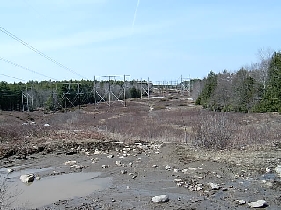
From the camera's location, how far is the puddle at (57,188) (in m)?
10.8

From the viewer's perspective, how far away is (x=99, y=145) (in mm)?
20047

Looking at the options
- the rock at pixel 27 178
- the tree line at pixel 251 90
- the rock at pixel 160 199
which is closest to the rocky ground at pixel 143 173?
the rock at pixel 160 199

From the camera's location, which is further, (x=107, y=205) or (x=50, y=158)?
(x=50, y=158)

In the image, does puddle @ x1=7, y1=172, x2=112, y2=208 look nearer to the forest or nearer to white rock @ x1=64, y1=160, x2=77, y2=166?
white rock @ x1=64, y1=160, x2=77, y2=166

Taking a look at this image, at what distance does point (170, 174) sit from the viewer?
41.5 ft

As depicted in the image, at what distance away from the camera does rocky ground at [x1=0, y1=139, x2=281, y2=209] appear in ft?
31.5

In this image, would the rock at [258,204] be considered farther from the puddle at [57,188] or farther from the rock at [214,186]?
the puddle at [57,188]

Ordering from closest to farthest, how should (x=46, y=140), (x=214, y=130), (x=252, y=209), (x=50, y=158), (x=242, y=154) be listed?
(x=252, y=209)
(x=242, y=154)
(x=214, y=130)
(x=50, y=158)
(x=46, y=140)

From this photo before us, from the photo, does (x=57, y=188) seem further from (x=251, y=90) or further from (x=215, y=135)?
(x=251, y=90)

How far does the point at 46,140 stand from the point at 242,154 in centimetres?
1228

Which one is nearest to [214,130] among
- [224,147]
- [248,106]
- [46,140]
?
[224,147]

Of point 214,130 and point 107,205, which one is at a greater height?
point 214,130

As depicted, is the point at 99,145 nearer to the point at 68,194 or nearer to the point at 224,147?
the point at 224,147

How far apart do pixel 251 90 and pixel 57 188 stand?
44094 millimetres
